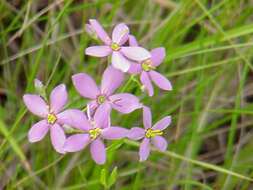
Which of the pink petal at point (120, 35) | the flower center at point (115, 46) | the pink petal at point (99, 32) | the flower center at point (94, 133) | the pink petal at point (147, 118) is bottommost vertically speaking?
the pink petal at point (147, 118)

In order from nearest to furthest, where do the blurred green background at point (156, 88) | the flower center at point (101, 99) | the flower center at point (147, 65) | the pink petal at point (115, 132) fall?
the pink petal at point (115, 132) → the flower center at point (101, 99) → the flower center at point (147, 65) → the blurred green background at point (156, 88)

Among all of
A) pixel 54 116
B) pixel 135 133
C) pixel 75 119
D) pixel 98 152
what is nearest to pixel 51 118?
pixel 54 116

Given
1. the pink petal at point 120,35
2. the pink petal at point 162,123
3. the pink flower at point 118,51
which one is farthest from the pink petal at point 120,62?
the pink petal at point 162,123

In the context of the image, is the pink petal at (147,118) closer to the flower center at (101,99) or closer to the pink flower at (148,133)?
the pink flower at (148,133)

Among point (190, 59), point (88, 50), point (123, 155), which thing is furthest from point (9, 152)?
point (190, 59)

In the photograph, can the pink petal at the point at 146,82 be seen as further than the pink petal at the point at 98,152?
Yes

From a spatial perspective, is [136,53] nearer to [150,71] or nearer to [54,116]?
[150,71]

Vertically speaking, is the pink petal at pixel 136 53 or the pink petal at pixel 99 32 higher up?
the pink petal at pixel 99 32

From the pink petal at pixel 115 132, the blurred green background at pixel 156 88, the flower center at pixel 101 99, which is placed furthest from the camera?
the blurred green background at pixel 156 88
